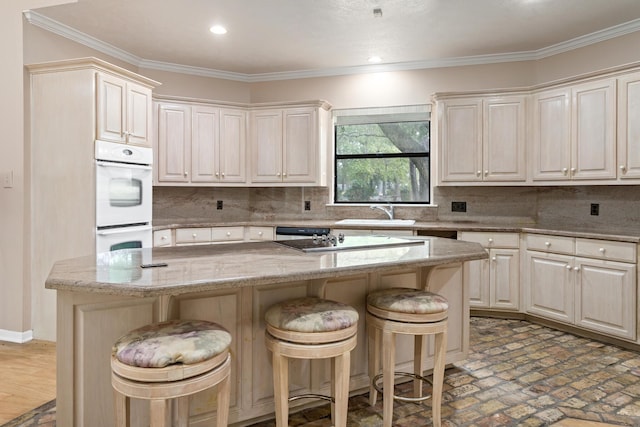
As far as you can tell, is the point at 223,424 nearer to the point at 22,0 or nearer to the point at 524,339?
the point at 524,339

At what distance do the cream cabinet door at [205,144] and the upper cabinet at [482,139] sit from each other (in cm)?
243

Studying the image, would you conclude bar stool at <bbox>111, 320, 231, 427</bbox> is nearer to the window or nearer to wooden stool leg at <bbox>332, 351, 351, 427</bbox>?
wooden stool leg at <bbox>332, 351, 351, 427</bbox>

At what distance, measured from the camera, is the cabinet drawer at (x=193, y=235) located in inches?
173

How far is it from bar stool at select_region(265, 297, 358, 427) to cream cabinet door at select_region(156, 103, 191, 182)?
309cm

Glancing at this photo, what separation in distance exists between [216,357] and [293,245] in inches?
39.0

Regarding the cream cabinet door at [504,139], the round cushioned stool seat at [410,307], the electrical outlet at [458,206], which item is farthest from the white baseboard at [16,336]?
the cream cabinet door at [504,139]

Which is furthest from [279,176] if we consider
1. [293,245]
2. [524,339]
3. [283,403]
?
[283,403]

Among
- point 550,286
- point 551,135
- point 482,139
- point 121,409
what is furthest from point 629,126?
point 121,409

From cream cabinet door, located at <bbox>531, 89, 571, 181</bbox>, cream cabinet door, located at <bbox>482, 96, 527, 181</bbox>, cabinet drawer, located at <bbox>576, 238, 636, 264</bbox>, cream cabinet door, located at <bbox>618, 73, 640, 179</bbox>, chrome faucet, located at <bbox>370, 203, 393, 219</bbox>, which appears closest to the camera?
cabinet drawer, located at <bbox>576, 238, 636, 264</bbox>

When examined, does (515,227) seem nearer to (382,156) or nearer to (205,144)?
(382,156)

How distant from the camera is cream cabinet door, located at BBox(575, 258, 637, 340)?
3.17 meters

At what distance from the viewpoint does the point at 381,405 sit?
2352mm

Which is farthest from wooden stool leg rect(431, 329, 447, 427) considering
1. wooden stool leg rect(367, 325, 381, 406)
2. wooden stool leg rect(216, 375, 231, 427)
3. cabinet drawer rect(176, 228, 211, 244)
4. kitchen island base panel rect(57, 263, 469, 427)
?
cabinet drawer rect(176, 228, 211, 244)

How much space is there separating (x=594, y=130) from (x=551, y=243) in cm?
101
